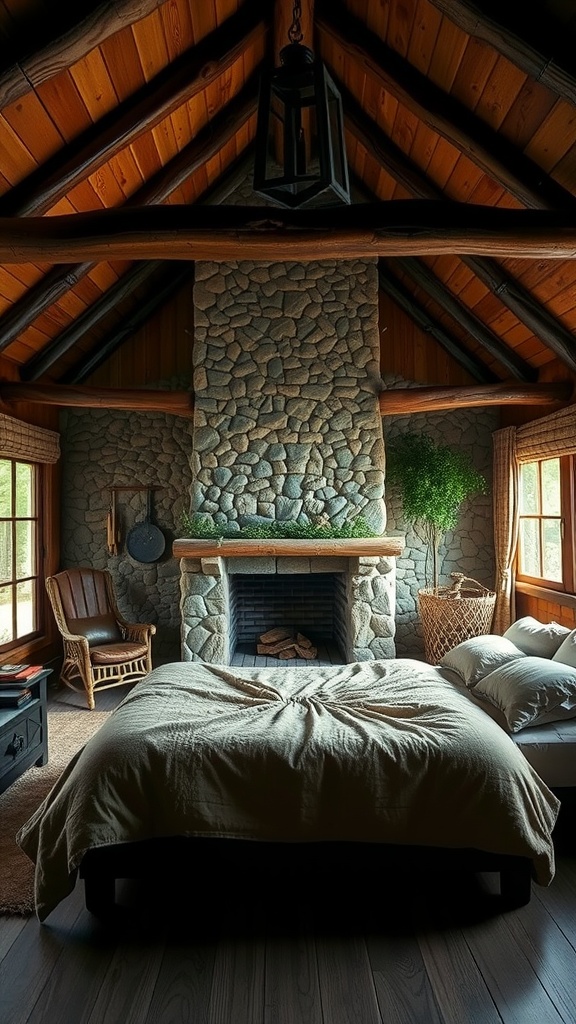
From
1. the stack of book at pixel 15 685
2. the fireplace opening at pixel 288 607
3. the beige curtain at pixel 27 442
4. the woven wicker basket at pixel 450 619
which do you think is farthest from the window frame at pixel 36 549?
the woven wicker basket at pixel 450 619

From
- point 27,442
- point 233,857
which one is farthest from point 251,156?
point 233,857

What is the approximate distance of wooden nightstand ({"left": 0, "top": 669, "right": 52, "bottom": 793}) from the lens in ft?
10.5

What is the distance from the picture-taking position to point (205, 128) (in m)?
4.58

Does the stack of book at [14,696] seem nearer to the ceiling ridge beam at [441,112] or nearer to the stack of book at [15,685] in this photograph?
the stack of book at [15,685]

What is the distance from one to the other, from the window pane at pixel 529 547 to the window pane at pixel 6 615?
4.60 meters

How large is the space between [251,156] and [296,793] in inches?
200

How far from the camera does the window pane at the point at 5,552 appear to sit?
17.8 ft

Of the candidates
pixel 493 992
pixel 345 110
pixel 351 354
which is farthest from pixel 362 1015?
pixel 345 110

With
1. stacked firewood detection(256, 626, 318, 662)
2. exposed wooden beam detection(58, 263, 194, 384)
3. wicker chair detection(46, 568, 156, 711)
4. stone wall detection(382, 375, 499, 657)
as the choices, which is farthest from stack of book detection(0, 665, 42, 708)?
stone wall detection(382, 375, 499, 657)

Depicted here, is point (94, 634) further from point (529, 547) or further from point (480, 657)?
point (529, 547)

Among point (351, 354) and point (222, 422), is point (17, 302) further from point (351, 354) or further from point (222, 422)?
point (351, 354)

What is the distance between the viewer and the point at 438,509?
5.77m

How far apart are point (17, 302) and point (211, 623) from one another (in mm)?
2867

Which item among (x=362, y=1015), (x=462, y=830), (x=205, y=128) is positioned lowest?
(x=362, y=1015)
